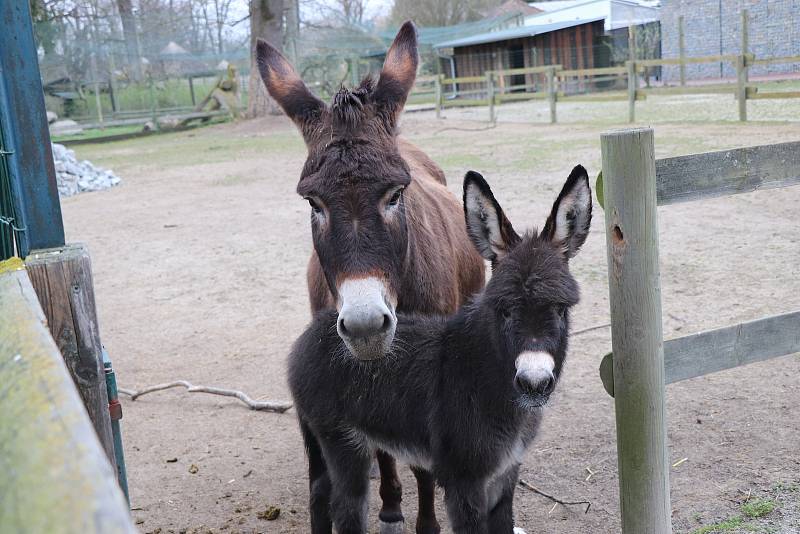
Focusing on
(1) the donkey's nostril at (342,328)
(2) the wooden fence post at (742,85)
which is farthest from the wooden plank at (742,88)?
(1) the donkey's nostril at (342,328)

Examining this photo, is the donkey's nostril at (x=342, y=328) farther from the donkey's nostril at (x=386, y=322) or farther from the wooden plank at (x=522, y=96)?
the wooden plank at (x=522, y=96)

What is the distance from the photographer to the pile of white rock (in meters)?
16.2

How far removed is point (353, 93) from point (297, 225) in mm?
7873

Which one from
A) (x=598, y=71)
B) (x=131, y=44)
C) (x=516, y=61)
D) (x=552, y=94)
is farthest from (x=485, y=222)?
(x=516, y=61)

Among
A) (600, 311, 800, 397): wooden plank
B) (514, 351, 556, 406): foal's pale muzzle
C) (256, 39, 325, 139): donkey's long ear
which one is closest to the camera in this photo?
(514, 351, 556, 406): foal's pale muzzle

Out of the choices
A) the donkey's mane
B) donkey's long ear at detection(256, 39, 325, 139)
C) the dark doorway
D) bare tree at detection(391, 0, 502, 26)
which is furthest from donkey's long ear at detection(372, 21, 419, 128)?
bare tree at detection(391, 0, 502, 26)

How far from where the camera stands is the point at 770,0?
99.3 ft

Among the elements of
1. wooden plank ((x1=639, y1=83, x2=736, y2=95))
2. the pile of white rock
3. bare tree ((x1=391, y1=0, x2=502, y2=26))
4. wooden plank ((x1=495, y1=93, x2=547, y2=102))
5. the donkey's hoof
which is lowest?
the donkey's hoof

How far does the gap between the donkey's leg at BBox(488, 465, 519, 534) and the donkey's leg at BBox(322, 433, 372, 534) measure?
0.60 meters

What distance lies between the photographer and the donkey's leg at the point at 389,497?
12.8 feet

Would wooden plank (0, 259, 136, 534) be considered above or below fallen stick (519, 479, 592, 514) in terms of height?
above

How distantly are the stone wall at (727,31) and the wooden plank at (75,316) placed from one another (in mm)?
29105

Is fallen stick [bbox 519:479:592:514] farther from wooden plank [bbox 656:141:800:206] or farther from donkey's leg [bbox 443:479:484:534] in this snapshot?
wooden plank [bbox 656:141:800:206]

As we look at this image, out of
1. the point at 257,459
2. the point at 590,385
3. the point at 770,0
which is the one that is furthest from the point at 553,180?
the point at 770,0
